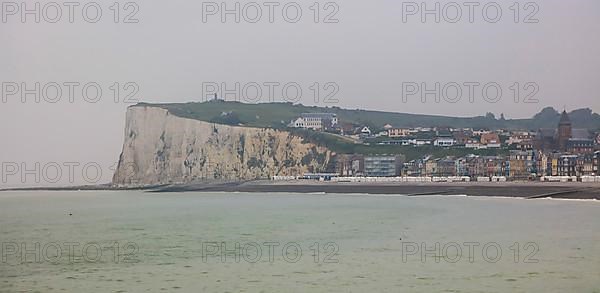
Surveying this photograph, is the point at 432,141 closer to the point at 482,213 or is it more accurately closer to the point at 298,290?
the point at 482,213

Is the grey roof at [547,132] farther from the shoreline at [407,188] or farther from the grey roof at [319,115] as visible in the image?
the grey roof at [319,115]

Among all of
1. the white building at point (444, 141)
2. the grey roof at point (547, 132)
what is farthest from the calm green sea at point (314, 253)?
the white building at point (444, 141)

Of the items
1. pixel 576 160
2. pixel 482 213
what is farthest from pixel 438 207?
pixel 576 160

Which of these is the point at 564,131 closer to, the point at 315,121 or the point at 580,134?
the point at 580,134

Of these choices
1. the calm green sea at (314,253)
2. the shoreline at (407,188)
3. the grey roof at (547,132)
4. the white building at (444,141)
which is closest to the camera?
the calm green sea at (314,253)

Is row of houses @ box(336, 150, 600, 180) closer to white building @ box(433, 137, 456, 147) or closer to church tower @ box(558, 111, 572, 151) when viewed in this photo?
church tower @ box(558, 111, 572, 151)

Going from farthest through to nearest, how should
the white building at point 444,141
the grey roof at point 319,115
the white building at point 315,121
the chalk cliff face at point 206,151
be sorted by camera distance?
1. the grey roof at point 319,115
2. the white building at point 315,121
3. the white building at point 444,141
4. the chalk cliff face at point 206,151

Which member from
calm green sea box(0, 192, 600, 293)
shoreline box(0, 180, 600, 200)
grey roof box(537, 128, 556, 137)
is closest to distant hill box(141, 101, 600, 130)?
grey roof box(537, 128, 556, 137)
